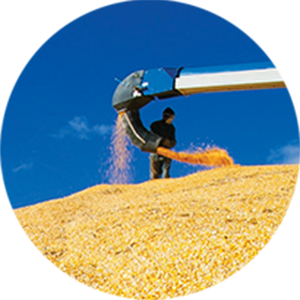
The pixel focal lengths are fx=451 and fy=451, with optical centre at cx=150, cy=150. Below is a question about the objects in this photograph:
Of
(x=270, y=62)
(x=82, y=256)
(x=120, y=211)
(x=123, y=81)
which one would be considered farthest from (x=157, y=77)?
(x=82, y=256)

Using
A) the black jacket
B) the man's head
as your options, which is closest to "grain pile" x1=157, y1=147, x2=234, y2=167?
the black jacket

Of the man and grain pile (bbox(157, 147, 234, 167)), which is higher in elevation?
the man

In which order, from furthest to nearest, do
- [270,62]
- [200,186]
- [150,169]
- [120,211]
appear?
[150,169] → [200,186] → [120,211] → [270,62]

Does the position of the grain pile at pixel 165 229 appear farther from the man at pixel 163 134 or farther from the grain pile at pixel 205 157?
the man at pixel 163 134

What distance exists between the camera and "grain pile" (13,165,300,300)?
3324 mm

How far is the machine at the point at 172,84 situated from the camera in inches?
142

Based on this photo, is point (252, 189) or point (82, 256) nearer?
point (82, 256)

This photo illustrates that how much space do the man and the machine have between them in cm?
103

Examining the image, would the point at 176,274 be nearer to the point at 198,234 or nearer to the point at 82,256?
the point at 198,234

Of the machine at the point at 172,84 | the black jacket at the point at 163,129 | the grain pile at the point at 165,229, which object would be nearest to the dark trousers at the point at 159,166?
the black jacket at the point at 163,129

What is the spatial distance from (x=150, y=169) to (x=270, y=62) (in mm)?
2709

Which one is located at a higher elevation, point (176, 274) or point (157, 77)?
point (157, 77)

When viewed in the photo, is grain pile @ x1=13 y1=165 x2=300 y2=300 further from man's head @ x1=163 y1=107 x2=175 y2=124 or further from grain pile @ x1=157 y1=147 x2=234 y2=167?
man's head @ x1=163 y1=107 x2=175 y2=124

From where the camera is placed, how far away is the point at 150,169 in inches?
234
